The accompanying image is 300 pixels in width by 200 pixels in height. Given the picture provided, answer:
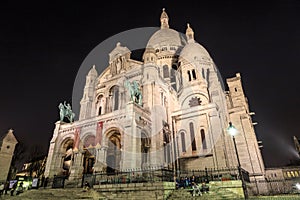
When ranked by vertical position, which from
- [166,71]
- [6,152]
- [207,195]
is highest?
[166,71]

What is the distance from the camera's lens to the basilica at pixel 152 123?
67.9 ft

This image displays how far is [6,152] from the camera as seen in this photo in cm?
2812

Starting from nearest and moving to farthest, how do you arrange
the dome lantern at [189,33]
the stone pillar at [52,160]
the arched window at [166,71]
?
the stone pillar at [52,160] < the arched window at [166,71] < the dome lantern at [189,33]

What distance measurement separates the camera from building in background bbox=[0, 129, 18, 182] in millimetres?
26934

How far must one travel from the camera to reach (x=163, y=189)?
12516 millimetres

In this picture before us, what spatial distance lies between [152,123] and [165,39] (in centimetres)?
2561

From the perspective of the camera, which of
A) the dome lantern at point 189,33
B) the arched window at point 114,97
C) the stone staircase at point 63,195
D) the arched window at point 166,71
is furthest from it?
the dome lantern at point 189,33

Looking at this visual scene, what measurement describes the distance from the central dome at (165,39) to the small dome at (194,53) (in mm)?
4974

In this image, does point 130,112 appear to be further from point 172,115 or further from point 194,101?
point 194,101

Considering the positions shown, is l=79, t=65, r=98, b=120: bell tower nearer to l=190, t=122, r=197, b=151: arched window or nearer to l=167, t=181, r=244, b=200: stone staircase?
l=190, t=122, r=197, b=151: arched window

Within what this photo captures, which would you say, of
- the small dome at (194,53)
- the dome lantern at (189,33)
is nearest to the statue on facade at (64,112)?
the small dome at (194,53)

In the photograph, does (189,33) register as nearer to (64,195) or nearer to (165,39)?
(165,39)

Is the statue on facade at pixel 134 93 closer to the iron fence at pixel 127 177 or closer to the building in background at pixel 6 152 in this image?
the iron fence at pixel 127 177

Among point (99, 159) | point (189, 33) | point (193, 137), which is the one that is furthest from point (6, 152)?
point (189, 33)
